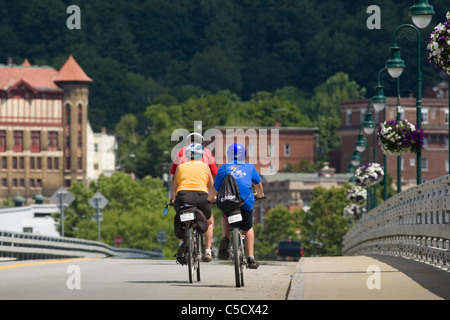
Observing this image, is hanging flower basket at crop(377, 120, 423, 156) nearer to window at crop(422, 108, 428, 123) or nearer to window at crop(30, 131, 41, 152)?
window at crop(422, 108, 428, 123)

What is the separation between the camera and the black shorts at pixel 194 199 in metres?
18.5

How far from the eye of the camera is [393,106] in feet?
557

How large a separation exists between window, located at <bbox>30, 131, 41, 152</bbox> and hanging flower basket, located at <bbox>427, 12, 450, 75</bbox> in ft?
587

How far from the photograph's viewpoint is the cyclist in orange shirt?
1848 centimetres

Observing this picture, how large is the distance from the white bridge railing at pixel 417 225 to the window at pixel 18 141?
161 m

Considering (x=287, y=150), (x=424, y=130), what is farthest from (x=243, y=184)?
(x=287, y=150)

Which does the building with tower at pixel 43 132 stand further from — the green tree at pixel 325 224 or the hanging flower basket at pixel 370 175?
the hanging flower basket at pixel 370 175

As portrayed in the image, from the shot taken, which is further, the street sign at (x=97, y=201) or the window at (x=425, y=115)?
the window at (x=425, y=115)

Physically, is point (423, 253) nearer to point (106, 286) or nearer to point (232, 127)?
point (106, 286)

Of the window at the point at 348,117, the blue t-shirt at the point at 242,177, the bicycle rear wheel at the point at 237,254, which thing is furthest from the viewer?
the window at the point at 348,117

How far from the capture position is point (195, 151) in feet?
61.9

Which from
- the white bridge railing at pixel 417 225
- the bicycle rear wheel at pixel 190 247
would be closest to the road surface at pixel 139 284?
the bicycle rear wheel at pixel 190 247

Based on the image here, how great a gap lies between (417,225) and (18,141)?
17806cm
